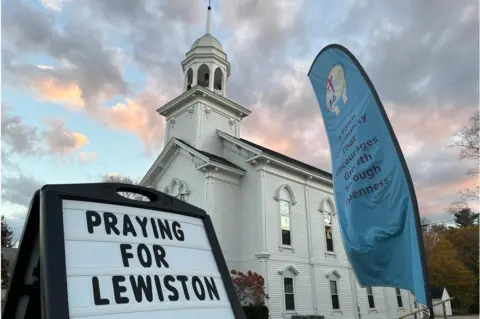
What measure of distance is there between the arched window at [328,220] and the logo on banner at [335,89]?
56.3 feet

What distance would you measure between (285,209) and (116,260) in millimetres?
19202

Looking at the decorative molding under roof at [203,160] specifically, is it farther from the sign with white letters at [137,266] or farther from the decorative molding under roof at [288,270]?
the sign with white letters at [137,266]

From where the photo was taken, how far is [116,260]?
5.54ft

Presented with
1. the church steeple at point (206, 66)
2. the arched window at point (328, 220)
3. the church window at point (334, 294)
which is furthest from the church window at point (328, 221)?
the church steeple at point (206, 66)

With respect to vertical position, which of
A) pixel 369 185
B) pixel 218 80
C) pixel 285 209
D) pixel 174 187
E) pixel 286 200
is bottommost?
pixel 369 185

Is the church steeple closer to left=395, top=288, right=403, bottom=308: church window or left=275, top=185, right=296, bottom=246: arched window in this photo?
left=275, top=185, right=296, bottom=246: arched window

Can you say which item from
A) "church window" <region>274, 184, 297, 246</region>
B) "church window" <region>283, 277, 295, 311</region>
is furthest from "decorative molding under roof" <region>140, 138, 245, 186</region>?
"church window" <region>283, 277, 295, 311</region>

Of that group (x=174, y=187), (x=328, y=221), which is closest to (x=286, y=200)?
(x=328, y=221)

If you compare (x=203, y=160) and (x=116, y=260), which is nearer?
(x=116, y=260)

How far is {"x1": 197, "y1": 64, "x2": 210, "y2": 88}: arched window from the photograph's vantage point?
25094 millimetres

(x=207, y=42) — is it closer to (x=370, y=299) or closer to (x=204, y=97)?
(x=204, y=97)

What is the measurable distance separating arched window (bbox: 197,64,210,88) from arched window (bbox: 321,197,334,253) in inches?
438

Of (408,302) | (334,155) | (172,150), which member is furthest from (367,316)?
(334,155)

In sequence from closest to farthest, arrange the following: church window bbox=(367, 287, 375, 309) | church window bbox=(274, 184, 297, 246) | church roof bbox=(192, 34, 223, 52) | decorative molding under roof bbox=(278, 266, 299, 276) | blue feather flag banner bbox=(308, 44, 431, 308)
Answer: blue feather flag banner bbox=(308, 44, 431, 308), decorative molding under roof bbox=(278, 266, 299, 276), church window bbox=(274, 184, 297, 246), church window bbox=(367, 287, 375, 309), church roof bbox=(192, 34, 223, 52)
